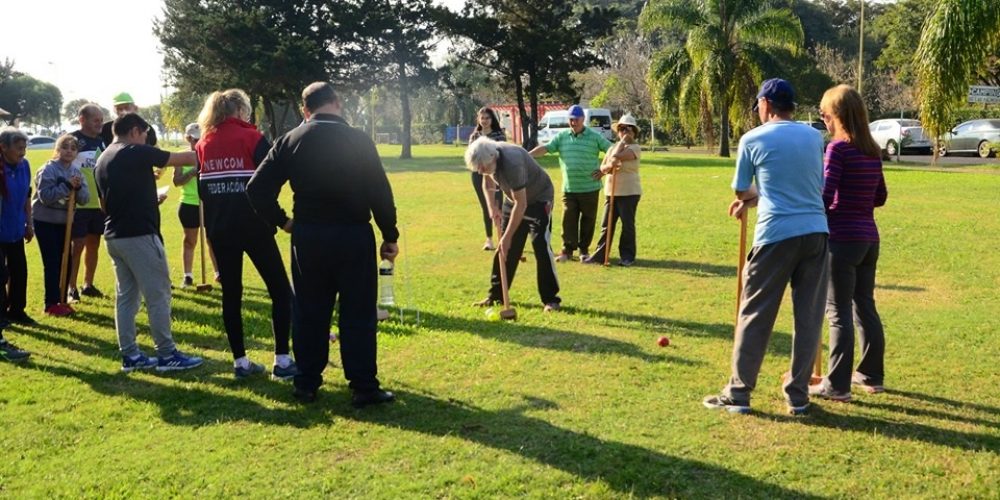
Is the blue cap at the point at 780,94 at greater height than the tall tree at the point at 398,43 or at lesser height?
lesser

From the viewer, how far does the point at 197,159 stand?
254 inches

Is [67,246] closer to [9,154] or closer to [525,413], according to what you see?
[9,154]

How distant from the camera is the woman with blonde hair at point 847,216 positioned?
212 inches

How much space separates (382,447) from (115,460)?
155cm

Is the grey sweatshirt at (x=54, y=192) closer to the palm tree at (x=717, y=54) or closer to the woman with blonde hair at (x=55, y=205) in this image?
the woman with blonde hair at (x=55, y=205)

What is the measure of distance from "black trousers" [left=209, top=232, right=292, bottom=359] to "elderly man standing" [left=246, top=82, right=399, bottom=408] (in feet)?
1.87

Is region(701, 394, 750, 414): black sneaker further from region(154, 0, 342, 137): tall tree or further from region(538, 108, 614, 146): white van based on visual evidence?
region(538, 108, 614, 146): white van

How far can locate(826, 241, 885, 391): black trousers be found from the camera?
18.0 ft

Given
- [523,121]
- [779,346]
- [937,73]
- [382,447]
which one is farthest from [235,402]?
[523,121]

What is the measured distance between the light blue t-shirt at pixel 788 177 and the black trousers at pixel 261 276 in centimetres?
333

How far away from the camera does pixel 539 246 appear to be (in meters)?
8.45

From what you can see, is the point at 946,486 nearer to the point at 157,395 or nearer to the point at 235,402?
the point at 235,402

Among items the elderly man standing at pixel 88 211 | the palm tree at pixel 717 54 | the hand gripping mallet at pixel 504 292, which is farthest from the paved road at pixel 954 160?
the elderly man standing at pixel 88 211

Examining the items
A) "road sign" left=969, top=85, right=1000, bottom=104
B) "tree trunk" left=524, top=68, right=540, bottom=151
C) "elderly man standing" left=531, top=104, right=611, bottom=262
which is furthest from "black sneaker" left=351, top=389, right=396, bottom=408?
"tree trunk" left=524, top=68, right=540, bottom=151
